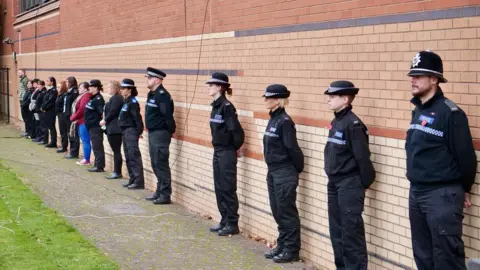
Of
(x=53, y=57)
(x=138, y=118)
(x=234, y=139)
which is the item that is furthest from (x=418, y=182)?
(x=53, y=57)

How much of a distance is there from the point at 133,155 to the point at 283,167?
589cm

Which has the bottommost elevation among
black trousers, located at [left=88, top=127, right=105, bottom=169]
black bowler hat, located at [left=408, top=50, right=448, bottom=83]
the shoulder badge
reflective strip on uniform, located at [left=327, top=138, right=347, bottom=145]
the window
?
black trousers, located at [left=88, top=127, right=105, bottom=169]

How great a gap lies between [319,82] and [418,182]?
2571 mm

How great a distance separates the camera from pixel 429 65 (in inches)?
226

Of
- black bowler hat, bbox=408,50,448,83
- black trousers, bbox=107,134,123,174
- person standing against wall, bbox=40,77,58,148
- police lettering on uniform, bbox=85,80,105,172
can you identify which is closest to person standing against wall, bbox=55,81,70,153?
person standing against wall, bbox=40,77,58,148

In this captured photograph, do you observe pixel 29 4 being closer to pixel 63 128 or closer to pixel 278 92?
pixel 63 128

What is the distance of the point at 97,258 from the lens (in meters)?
8.46

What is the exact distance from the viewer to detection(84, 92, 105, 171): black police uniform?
1605 cm

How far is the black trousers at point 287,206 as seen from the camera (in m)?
8.23

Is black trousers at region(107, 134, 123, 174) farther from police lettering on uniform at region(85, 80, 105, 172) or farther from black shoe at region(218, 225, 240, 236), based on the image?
black shoe at region(218, 225, 240, 236)

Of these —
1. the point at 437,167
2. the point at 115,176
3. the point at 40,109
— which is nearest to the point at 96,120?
the point at 115,176

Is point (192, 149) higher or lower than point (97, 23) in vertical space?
lower

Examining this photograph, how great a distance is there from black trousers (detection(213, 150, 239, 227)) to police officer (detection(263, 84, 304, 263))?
131cm

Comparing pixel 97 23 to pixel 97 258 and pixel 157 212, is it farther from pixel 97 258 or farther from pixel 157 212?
pixel 97 258
